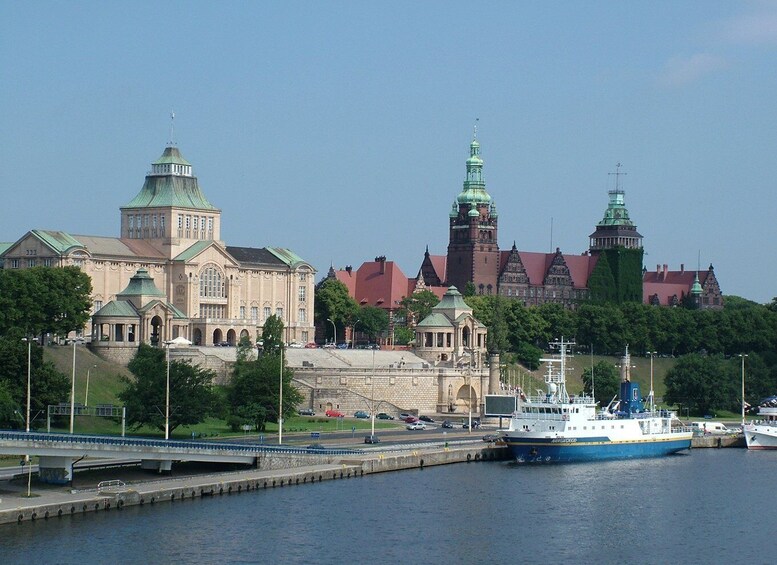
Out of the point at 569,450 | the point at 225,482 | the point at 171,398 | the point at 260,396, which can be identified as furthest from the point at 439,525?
the point at 260,396

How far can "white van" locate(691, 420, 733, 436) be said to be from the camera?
160m

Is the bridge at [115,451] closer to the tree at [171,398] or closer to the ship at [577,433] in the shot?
the tree at [171,398]

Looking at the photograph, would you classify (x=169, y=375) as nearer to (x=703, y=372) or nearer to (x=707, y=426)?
(x=707, y=426)

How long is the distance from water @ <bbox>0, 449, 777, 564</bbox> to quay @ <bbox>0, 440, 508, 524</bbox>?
0.90 metres

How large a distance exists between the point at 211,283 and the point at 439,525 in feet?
316

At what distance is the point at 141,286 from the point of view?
564 ft

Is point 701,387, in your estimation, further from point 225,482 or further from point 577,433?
point 225,482

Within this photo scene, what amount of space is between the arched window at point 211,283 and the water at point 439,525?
237ft

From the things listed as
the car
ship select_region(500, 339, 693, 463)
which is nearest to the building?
the car

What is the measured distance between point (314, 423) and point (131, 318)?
23287mm

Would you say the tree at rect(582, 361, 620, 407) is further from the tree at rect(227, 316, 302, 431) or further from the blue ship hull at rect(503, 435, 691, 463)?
the tree at rect(227, 316, 302, 431)

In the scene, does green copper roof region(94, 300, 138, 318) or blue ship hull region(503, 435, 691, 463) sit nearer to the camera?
blue ship hull region(503, 435, 691, 463)

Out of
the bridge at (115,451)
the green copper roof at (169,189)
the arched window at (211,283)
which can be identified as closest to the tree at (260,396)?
the bridge at (115,451)

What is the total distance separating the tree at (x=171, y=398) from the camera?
426 feet
